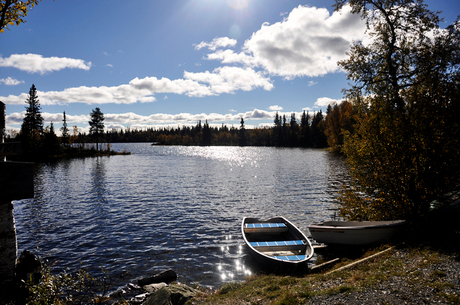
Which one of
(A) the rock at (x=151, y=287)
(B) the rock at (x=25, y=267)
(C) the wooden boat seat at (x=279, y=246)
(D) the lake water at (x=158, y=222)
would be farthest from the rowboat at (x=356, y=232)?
(B) the rock at (x=25, y=267)

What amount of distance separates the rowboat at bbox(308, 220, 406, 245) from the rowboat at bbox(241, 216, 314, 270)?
3.97ft

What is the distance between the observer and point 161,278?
11945 mm

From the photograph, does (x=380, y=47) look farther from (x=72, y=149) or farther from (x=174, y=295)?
(x=72, y=149)

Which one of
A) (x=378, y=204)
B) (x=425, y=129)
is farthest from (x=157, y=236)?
(x=425, y=129)

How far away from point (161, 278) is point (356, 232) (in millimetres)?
10556

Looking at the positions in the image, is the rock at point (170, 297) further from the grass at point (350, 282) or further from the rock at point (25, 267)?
the rock at point (25, 267)

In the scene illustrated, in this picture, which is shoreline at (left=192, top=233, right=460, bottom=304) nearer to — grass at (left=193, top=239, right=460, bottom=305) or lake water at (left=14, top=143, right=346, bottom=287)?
grass at (left=193, top=239, right=460, bottom=305)

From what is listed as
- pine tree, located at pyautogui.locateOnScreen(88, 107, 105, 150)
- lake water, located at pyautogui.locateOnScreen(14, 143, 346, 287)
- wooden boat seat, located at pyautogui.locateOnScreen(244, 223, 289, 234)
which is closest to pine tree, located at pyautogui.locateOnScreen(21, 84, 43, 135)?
pine tree, located at pyautogui.locateOnScreen(88, 107, 105, 150)

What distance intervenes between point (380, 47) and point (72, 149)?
11302 centimetres

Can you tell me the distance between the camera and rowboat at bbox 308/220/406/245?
13172 millimetres

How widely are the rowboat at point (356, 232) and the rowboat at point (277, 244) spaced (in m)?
1.21

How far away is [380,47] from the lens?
1883 centimetres

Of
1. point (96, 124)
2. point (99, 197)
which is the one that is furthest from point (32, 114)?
point (99, 197)

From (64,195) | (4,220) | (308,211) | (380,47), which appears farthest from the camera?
(64,195)
